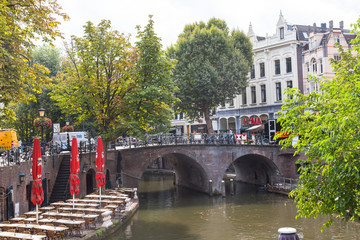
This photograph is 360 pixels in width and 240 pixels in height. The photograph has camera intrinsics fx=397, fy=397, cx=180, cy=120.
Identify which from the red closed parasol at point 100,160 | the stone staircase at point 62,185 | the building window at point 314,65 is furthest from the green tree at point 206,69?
the red closed parasol at point 100,160

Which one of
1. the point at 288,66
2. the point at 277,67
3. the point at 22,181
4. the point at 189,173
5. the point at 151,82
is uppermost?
the point at 277,67

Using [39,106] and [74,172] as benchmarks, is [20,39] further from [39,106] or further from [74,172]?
[39,106]

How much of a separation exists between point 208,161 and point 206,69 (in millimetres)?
→ 10752

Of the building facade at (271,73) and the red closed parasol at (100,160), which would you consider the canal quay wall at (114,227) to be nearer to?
the red closed parasol at (100,160)

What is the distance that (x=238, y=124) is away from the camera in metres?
55.0

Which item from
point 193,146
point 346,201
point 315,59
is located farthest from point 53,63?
point 346,201

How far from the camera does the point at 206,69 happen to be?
42312 mm

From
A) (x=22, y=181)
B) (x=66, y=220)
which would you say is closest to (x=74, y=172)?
Result: (x=66, y=220)

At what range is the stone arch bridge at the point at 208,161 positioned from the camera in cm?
3331

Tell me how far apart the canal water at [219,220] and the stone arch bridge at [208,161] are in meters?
2.10

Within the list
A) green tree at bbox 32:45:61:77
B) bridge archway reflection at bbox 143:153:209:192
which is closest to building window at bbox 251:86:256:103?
bridge archway reflection at bbox 143:153:209:192

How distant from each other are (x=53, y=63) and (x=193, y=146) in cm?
1818

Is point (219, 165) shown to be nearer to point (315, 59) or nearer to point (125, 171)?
point (125, 171)

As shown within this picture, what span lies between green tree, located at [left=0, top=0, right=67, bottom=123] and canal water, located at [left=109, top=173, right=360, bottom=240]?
9.99m
